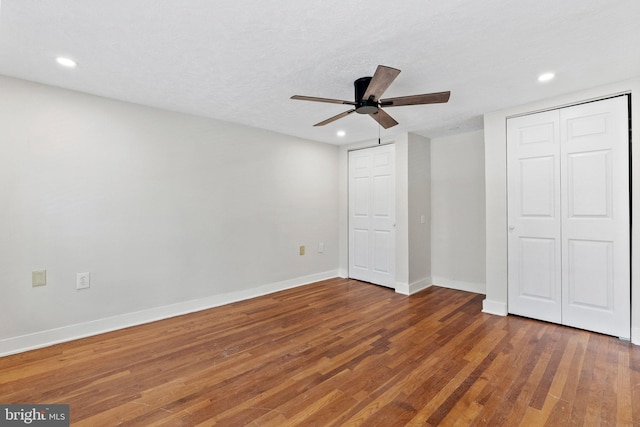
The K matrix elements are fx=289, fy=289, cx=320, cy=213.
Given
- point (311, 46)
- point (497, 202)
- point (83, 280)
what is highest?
point (311, 46)

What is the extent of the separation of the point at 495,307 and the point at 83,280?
4124 millimetres

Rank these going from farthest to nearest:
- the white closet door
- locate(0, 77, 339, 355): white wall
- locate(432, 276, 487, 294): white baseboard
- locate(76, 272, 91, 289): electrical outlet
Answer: locate(432, 276, 487, 294): white baseboard → locate(76, 272, 91, 289): electrical outlet → the white closet door → locate(0, 77, 339, 355): white wall

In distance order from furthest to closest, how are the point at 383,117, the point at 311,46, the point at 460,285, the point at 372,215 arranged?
the point at 372,215 < the point at 460,285 < the point at 383,117 < the point at 311,46

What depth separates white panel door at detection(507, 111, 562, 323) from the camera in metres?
2.82

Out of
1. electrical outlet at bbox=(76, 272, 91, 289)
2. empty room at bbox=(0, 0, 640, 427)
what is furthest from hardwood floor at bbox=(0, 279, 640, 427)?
electrical outlet at bbox=(76, 272, 91, 289)

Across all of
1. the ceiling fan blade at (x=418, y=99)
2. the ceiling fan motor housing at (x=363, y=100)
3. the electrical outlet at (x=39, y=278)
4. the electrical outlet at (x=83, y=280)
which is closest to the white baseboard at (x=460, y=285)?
the ceiling fan blade at (x=418, y=99)

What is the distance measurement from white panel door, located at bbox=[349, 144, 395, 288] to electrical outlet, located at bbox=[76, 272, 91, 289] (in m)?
3.41

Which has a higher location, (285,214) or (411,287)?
(285,214)

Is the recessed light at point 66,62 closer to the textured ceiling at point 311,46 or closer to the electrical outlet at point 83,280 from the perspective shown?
the textured ceiling at point 311,46

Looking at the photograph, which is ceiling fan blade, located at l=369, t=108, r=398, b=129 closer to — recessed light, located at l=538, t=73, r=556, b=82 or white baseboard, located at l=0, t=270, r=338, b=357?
recessed light, located at l=538, t=73, r=556, b=82

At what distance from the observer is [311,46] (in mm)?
1904

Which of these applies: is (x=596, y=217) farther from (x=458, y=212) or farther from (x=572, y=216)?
(x=458, y=212)

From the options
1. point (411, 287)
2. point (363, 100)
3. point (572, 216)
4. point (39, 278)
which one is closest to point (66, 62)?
point (39, 278)

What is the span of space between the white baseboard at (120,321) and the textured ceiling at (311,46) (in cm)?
213
